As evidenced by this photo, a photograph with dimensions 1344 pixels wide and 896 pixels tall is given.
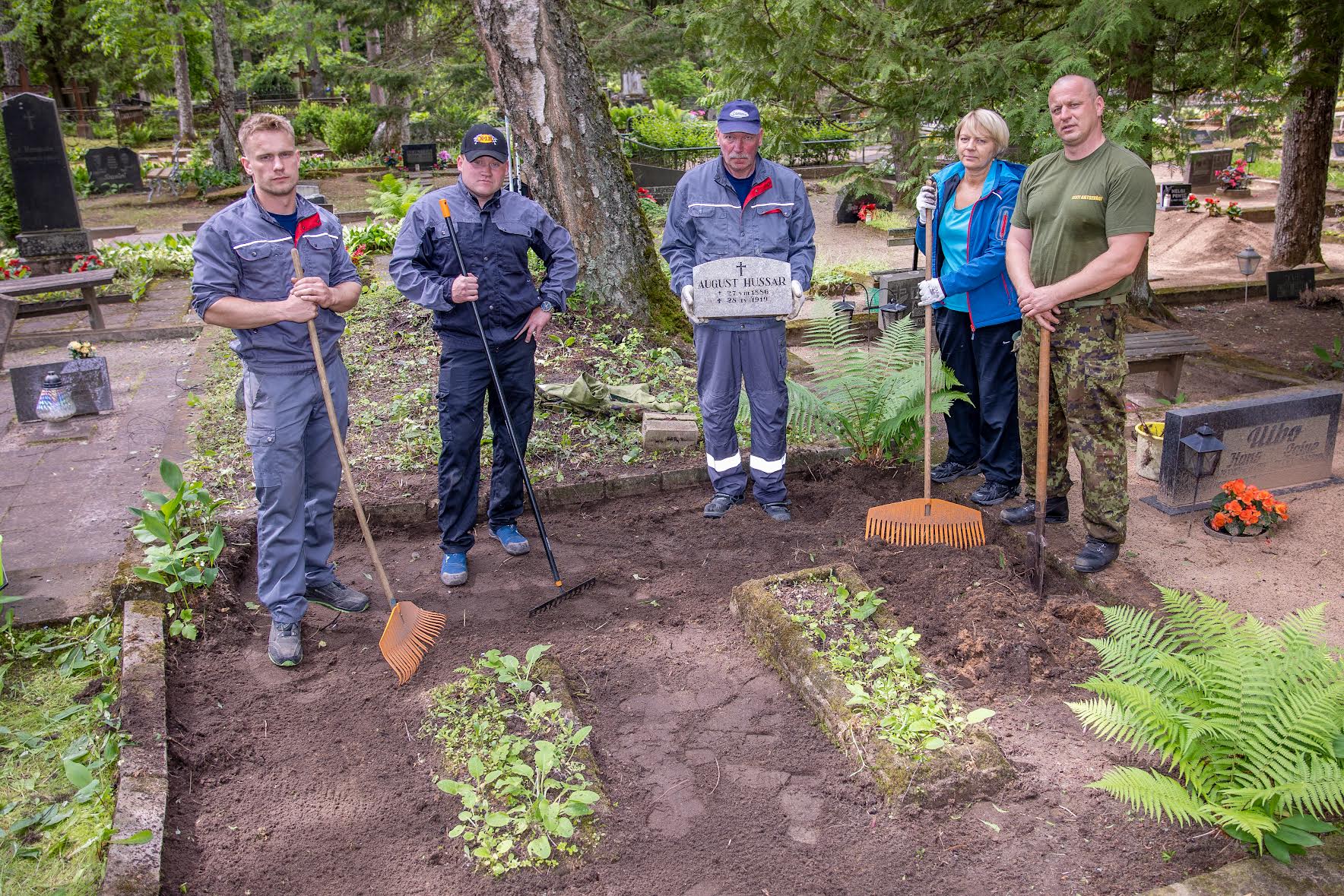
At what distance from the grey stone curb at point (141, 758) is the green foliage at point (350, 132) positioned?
77.9ft

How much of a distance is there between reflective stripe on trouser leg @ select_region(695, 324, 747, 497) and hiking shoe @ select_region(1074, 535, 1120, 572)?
1793mm

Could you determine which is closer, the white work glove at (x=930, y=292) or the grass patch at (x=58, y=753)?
the grass patch at (x=58, y=753)

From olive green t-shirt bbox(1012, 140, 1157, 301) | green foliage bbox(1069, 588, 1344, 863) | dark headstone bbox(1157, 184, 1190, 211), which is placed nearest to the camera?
green foliage bbox(1069, 588, 1344, 863)

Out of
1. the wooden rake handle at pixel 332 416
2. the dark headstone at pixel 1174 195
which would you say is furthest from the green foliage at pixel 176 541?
the dark headstone at pixel 1174 195

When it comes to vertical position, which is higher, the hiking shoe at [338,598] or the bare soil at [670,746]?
the hiking shoe at [338,598]

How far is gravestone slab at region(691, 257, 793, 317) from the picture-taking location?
4977mm

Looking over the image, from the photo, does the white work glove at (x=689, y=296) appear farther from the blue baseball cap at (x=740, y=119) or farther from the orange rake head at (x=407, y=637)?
the orange rake head at (x=407, y=637)

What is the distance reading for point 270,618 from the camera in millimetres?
4520

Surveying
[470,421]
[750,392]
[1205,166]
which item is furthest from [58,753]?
[1205,166]

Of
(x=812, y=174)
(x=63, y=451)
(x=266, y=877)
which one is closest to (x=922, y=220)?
(x=266, y=877)

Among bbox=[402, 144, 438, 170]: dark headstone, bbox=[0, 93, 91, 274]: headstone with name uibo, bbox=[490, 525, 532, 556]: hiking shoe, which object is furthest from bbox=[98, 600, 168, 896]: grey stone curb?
bbox=[402, 144, 438, 170]: dark headstone

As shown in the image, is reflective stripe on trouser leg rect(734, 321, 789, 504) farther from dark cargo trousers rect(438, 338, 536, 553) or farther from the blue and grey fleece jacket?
the blue and grey fleece jacket

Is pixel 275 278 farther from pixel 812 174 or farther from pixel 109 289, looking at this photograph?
pixel 812 174

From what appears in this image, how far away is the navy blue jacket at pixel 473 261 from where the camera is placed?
181 inches
